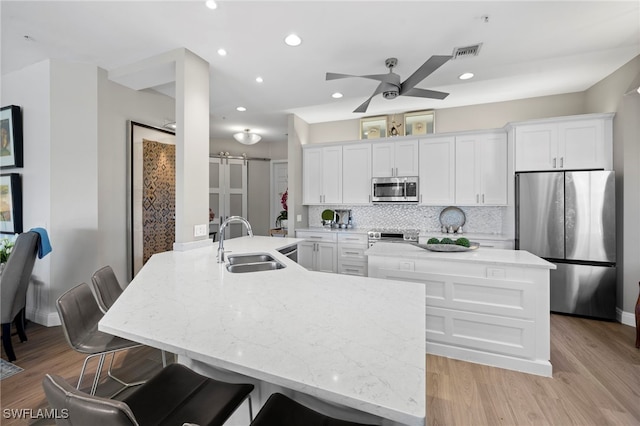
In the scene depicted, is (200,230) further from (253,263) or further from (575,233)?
(575,233)

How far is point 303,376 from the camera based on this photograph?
0.70 m

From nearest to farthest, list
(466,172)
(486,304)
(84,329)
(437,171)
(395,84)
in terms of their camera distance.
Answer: (84,329) → (486,304) → (395,84) → (466,172) → (437,171)

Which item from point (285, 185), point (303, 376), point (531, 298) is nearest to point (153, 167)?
point (285, 185)

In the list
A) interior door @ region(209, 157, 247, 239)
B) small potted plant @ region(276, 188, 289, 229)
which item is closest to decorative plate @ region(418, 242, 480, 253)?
small potted plant @ region(276, 188, 289, 229)

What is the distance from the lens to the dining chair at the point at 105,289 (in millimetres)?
1855

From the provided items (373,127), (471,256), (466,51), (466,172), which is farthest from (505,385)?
(373,127)

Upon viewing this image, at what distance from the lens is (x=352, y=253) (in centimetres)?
428

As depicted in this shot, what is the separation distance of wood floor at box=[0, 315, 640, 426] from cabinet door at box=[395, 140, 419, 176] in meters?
2.63

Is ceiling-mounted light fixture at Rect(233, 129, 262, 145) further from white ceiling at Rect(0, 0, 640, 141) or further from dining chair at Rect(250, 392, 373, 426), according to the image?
dining chair at Rect(250, 392, 373, 426)

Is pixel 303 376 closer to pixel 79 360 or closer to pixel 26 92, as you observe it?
pixel 79 360

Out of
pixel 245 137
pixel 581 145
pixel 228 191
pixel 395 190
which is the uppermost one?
pixel 245 137

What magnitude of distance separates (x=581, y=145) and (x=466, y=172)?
4.07 feet

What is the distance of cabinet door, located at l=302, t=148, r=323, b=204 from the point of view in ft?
15.9

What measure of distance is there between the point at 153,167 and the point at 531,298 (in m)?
4.15
